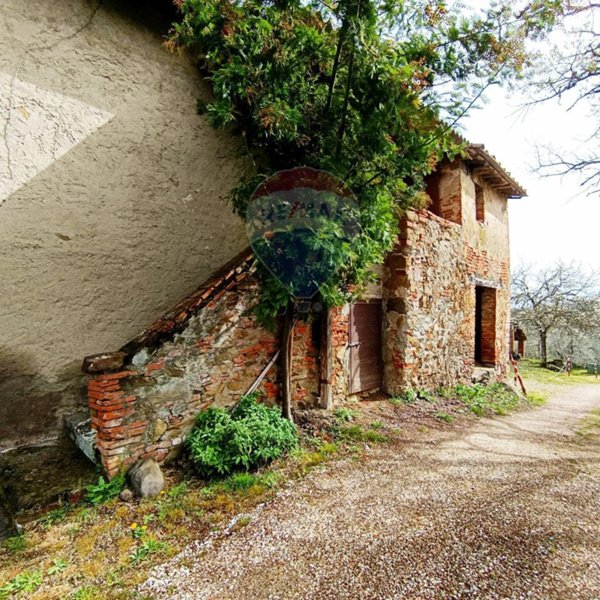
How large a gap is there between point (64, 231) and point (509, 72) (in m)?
5.03

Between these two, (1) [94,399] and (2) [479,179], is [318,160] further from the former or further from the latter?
(2) [479,179]

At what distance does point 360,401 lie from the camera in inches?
223

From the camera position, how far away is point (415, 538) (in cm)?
254

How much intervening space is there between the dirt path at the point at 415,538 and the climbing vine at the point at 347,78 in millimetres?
2042

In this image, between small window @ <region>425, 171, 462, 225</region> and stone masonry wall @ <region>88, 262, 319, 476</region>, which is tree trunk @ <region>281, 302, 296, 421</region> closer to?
stone masonry wall @ <region>88, 262, 319, 476</region>

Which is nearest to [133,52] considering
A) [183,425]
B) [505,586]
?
[183,425]

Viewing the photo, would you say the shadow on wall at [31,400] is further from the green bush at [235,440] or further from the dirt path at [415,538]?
the dirt path at [415,538]

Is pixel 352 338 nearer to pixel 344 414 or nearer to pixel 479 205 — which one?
pixel 344 414

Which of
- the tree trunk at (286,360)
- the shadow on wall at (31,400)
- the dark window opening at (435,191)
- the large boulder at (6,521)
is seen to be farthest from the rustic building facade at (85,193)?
the dark window opening at (435,191)

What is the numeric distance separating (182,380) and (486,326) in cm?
857

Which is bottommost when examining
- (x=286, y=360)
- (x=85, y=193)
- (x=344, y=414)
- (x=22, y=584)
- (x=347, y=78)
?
(x=22, y=584)

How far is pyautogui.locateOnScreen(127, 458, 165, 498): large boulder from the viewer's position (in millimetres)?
3012

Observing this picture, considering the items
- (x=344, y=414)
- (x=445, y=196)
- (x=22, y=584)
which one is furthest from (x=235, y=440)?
(x=445, y=196)

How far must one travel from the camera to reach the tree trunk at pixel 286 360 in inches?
165
